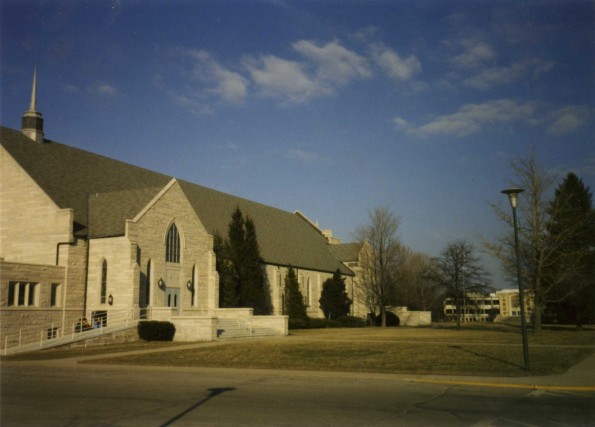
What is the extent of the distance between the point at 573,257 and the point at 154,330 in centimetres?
3163

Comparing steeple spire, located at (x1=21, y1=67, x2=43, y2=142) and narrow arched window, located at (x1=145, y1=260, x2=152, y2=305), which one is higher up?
steeple spire, located at (x1=21, y1=67, x2=43, y2=142)

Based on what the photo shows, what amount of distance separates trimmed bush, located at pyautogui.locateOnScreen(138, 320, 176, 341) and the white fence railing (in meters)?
0.81

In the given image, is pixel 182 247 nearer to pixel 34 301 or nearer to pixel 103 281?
pixel 103 281

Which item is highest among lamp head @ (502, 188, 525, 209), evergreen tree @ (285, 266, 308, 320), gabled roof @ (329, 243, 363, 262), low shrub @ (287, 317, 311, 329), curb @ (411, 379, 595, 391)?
gabled roof @ (329, 243, 363, 262)

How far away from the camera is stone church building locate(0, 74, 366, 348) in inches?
1186

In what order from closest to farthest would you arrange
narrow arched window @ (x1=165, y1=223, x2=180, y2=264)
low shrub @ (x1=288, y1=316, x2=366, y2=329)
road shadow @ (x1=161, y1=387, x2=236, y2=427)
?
road shadow @ (x1=161, y1=387, x2=236, y2=427), narrow arched window @ (x1=165, y1=223, x2=180, y2=264), low shrub @ (x1=288, y1=316, x2=366, y2=329)

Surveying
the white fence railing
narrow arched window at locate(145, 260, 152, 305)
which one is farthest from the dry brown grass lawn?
narrow arched window at locate(145, 260, 152, 305)

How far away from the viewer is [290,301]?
47.9 meters

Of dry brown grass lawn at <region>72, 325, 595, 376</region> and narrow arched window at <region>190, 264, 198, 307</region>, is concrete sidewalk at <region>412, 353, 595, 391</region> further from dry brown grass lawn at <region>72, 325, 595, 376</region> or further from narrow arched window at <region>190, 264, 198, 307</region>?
narrow arched window at <region>190, 264, 198, 307</region>

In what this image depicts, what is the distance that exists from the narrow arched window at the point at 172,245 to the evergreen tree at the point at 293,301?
14.6 m

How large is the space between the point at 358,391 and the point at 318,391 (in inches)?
36.4

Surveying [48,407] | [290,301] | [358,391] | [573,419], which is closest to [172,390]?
[48,407]

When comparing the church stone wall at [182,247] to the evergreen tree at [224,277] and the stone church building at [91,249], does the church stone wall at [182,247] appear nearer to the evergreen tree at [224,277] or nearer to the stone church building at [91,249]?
the stone church building at [91,249]

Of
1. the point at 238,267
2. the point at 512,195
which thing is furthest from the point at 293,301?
the point at 512,195
